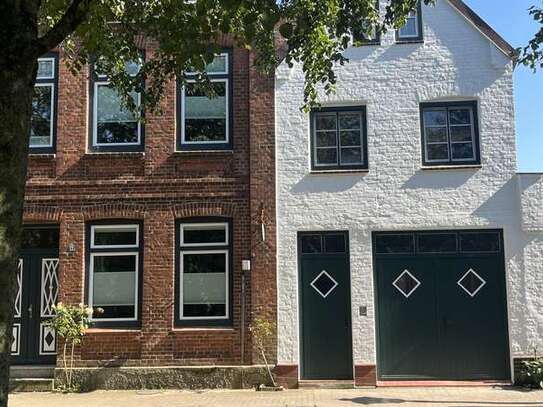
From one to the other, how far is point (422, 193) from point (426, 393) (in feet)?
12.4

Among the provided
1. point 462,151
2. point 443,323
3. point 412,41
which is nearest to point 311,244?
point 443,323

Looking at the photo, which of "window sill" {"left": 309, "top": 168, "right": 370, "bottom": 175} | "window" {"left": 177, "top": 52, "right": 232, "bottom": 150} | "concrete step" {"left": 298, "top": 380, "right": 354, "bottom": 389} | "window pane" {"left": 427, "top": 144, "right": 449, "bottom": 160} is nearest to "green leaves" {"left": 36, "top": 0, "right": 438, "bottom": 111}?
"window sill" {"left": 309, "top": 168, "right": 370, "bottom": 175}

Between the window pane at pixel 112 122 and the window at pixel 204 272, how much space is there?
2216 millimetres

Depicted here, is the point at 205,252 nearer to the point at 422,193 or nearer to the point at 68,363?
the point at 68,363

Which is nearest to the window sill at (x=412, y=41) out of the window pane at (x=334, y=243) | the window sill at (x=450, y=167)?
the window sill at (x=450, y=167)

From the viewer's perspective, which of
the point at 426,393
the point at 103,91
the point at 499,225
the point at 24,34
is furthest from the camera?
the point at 103,91

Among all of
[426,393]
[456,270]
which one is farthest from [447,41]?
[426,393]

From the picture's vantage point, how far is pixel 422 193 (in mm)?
12898

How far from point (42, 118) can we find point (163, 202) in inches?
127

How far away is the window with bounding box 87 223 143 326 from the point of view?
13.0 m

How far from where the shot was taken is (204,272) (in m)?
13.0

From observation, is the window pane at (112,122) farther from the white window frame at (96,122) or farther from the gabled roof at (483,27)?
the gabled roof at (483,27)

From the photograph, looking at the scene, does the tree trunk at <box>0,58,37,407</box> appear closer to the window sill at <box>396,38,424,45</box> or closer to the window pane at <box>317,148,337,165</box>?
the window pane at <box>317,148,337,165</box>

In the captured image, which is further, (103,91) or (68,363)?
(103,91)
